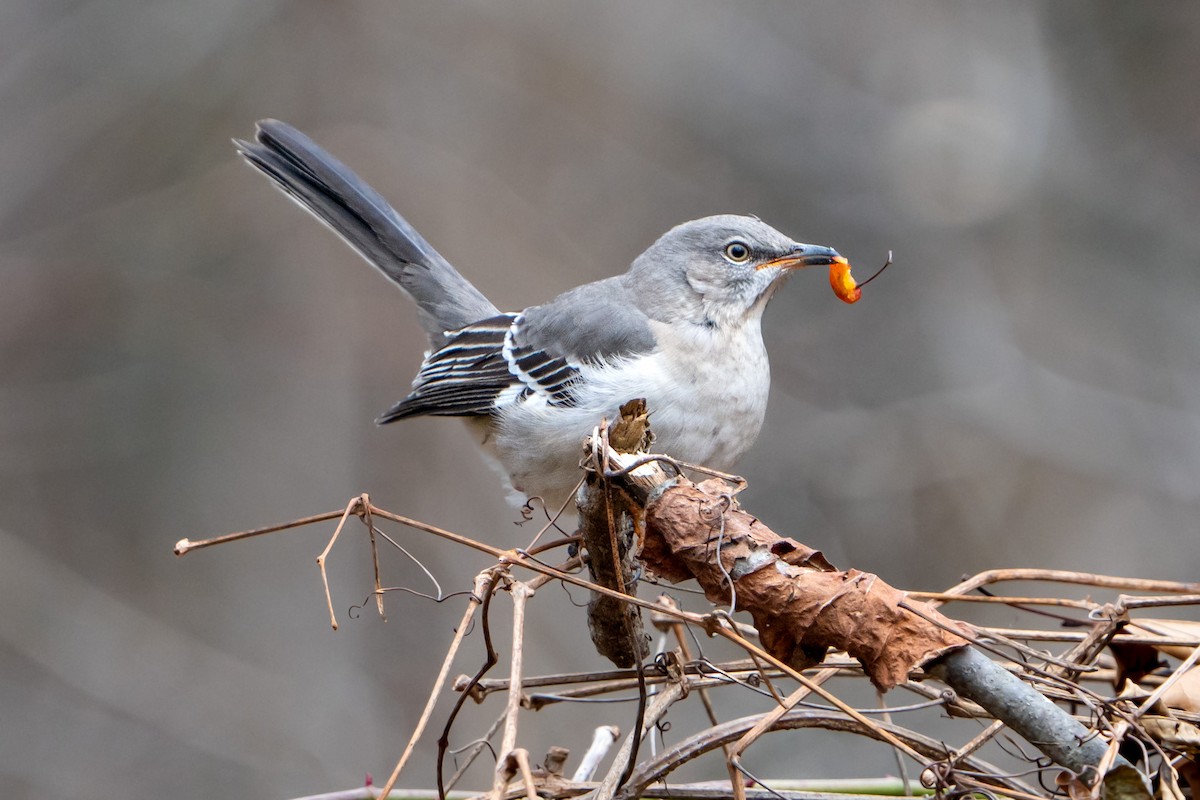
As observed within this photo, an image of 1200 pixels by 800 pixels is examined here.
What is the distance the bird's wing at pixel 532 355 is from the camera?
157 inches

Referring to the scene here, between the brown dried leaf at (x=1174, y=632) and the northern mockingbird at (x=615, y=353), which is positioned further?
the northern mockingbird at (x=615, y=353)

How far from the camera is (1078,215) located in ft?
23.3

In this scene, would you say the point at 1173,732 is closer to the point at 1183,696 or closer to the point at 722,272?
the point at 1183,696

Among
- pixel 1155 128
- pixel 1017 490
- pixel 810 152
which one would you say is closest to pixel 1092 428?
pixel 1017 490

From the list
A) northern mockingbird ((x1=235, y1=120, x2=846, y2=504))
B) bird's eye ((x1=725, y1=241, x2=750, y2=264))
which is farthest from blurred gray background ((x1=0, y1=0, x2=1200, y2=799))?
bird's eye ((x1=725, y1=241, x2=750, y2=264))

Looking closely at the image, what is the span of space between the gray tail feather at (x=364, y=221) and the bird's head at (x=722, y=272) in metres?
1.01

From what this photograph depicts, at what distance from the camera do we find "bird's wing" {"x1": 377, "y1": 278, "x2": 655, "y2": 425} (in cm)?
399

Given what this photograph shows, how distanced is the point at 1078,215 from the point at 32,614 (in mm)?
6516

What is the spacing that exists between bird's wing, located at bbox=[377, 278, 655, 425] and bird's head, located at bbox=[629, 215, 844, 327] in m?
0.13

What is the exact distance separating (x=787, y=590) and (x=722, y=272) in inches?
97.4

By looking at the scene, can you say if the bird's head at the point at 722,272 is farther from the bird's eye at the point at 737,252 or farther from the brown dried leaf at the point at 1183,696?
the brown dried leaf at the point at 1183,696

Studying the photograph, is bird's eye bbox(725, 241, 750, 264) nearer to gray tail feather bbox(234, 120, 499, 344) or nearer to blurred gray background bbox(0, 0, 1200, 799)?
gray tail feather bbox(234, 120, 499, 344)

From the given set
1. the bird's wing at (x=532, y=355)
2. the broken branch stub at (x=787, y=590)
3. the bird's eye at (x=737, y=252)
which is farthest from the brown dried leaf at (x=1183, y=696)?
the bird's eye at (x=737, y=252)

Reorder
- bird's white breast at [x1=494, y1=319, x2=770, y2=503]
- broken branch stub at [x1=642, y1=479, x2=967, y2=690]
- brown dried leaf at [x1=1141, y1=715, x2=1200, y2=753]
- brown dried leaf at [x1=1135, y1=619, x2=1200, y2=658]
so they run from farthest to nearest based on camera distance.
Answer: bird's white breast at [x1=494, y1=319, x2=770, y2=503] < brown dried leaf at [x1=1135, y1=619, x2=1200, y2=658] < brown dried leaf at [x1=1141, y1=715, x2=1200, y2=753] < broken branch stub at [x1=642, y1=479, x2=967, y2=690]
